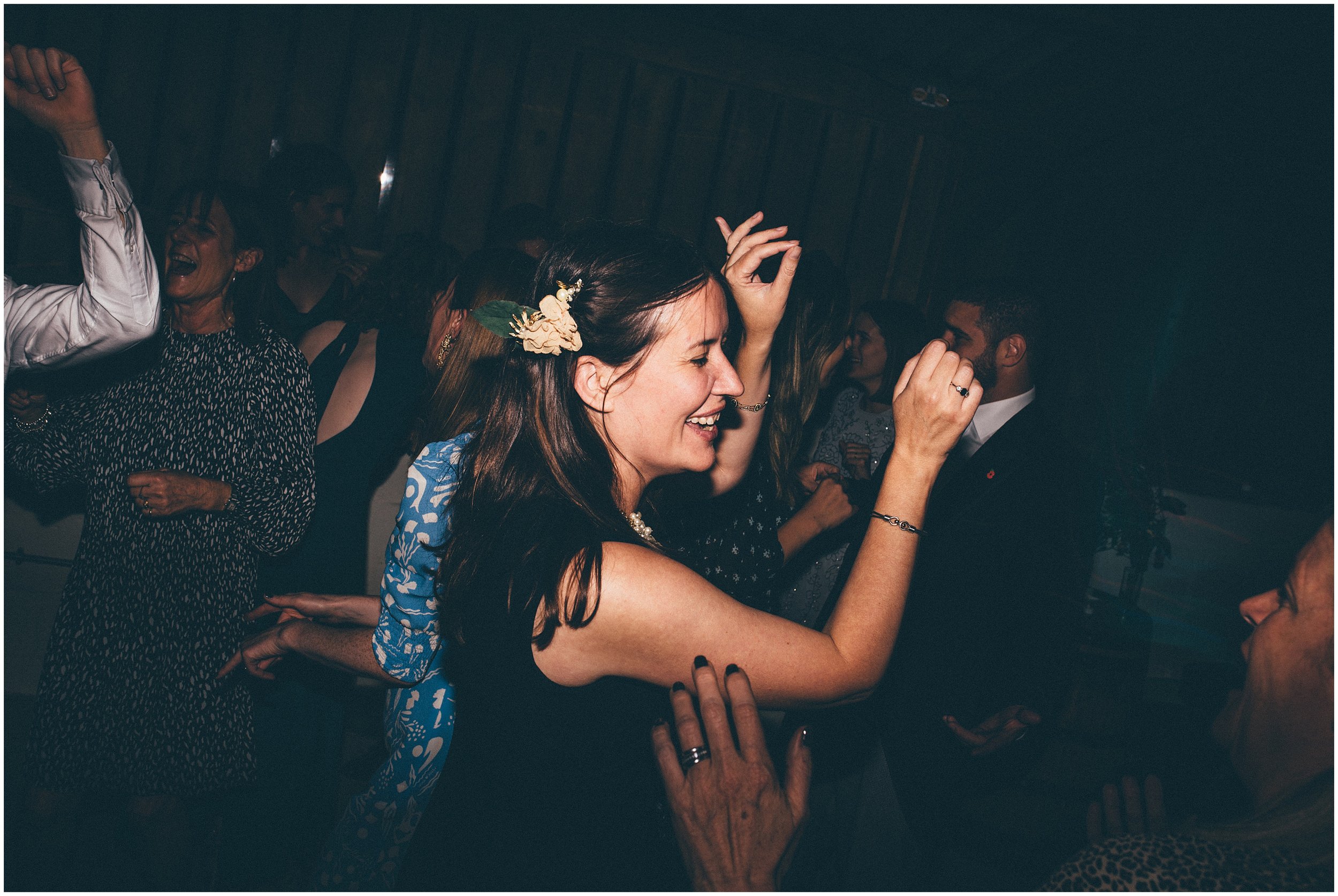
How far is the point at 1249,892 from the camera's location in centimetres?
95

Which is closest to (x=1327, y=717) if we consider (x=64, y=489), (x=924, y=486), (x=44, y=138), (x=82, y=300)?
(x=924, y=486)

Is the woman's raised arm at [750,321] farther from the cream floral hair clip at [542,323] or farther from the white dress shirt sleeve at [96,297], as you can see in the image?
the white dress shirt sleeve at [96,297]

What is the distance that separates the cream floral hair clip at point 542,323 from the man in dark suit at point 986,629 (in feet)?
4.35

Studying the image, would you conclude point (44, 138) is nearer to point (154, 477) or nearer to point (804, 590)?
point (154, 477)

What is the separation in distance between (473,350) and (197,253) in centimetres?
96

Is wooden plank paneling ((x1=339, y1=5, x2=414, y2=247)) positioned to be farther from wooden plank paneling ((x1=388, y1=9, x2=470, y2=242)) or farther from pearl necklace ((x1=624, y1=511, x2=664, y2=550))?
→ pearl necklace ((x1=624, y1=511, x2=664, y2=550))

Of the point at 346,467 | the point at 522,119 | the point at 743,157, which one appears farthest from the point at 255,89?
the point at 743,157

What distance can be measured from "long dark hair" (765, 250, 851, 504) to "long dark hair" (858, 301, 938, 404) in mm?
631

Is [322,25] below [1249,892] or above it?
above

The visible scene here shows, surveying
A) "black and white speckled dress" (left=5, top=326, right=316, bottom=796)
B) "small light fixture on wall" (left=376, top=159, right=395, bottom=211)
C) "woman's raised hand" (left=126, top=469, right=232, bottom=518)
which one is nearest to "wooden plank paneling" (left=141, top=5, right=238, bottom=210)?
"small light fixture on wall" (left=376, top=159, right=395, bottom=211)

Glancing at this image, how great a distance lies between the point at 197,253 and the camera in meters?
2.26

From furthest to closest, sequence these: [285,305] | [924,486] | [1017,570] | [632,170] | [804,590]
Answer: [632,170]
[285,305]
[804,590]
[1017,570]
[924,486]

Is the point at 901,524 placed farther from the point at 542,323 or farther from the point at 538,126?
the point at 538,126

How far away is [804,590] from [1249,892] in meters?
2.00
